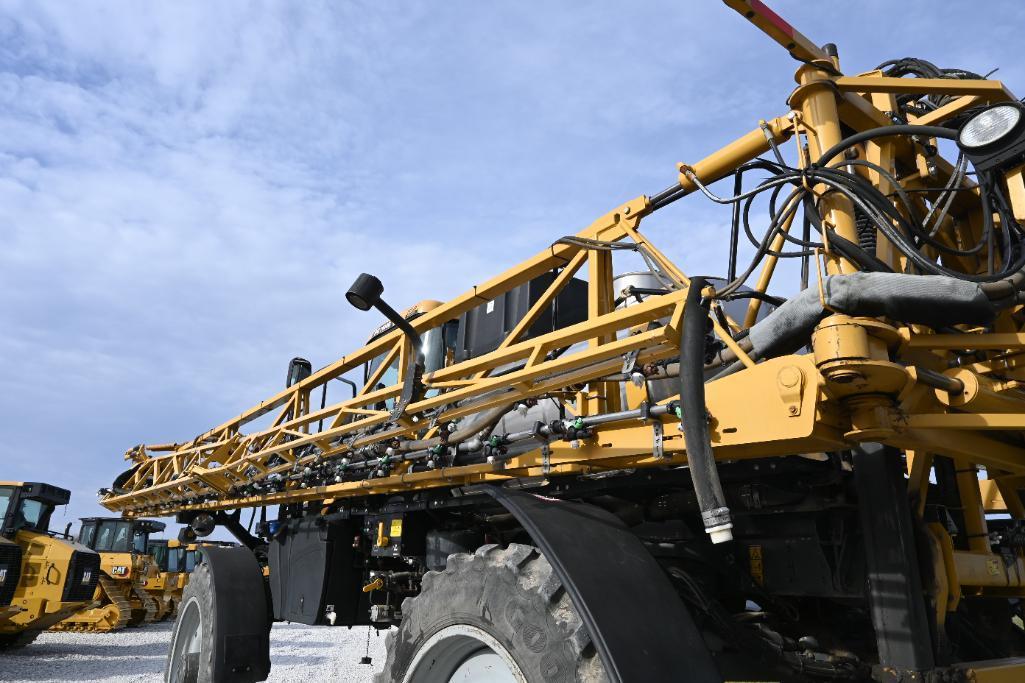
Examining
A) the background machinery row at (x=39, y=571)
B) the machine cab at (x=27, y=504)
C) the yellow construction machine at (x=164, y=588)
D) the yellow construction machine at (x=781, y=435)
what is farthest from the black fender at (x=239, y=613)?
the yellow construction machine at (x=164, y=588)

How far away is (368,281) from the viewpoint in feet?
11.5

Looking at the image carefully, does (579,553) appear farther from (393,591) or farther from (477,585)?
(393,591)

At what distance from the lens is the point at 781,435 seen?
8.17ft

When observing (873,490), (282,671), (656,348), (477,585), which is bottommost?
(282,671)

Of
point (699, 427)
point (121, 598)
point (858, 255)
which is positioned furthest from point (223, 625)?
point (121, 598)

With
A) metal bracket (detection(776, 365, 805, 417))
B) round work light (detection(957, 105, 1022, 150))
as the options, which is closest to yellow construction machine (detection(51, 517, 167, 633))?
metal bracket (detection(776, 365, 805, 417))

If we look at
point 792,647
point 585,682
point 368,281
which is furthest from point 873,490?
point 368,281

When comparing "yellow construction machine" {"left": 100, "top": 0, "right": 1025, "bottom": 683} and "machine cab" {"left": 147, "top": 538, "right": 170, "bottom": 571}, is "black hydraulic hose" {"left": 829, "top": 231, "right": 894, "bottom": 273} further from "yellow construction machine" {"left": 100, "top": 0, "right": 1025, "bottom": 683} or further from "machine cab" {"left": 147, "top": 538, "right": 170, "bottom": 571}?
"machine cab" {"left": 147, "top": 538, "right": 170, "bottom": 571}

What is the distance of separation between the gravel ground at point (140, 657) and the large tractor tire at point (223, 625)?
12.0 ft

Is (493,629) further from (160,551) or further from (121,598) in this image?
(160,551)

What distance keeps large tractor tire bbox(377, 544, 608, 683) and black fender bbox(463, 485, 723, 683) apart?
104 mm

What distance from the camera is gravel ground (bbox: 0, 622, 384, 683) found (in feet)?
35.0

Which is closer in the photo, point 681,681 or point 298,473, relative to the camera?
point 681,681

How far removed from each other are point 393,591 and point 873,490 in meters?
3.65
